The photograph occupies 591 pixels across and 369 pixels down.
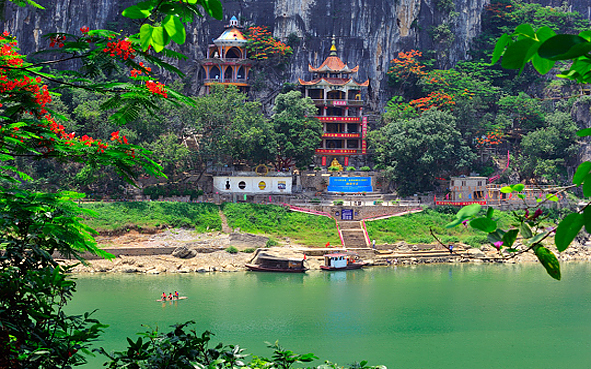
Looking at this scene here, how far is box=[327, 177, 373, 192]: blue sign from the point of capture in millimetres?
39531

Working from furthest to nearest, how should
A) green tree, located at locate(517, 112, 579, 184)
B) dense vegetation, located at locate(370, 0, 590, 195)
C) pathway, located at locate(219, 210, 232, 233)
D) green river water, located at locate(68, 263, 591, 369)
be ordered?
green tree, located at locate(517, 112, 579, 184), dense vegetation, located at locate(370, 0, 590, 195), pathway, located at locate(219, 210, 232, 233), green river water, located at locate(68, 263, 591, 369)

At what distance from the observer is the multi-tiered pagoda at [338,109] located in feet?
139

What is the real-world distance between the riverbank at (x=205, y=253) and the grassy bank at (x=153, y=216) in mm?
535

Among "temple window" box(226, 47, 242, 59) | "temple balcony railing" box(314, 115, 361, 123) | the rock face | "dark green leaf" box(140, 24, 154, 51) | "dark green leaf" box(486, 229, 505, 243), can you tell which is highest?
the rock face

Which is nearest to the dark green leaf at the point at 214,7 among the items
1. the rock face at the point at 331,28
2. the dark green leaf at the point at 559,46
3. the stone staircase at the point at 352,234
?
the dark green leaf at the point at 559,46

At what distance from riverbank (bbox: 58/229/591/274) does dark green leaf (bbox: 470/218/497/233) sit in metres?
27.0

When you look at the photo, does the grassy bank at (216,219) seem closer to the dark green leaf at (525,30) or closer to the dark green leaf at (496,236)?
the dark green leaf at (496,236)

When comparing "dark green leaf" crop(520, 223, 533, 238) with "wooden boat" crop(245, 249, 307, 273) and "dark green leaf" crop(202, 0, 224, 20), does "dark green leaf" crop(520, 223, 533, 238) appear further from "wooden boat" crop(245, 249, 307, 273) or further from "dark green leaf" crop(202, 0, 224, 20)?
"wooden boat" crop(245, 249, 307, 273)

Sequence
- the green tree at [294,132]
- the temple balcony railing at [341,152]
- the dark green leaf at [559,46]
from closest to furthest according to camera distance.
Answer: the dark green leaf at [559,46]
the green tree at [294,132]
the temple balcony railing at [341,152]

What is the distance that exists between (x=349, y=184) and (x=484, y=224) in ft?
123

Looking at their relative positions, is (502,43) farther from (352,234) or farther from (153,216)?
(352,234)

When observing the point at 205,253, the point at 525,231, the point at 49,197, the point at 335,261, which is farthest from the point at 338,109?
the point at 525,231

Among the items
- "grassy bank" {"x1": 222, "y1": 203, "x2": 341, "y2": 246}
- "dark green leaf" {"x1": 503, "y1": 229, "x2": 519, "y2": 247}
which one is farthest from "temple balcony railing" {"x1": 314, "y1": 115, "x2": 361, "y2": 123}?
"dark green leaf" {"x1": 503, "y1": 229, "x2": 519, "y2": 247}

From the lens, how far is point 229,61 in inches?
1766
